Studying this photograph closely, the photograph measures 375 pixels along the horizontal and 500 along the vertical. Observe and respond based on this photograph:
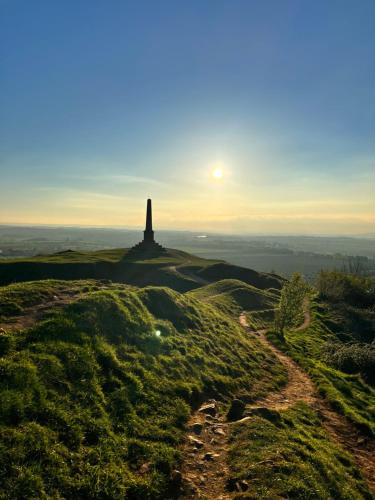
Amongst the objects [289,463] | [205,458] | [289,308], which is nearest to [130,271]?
[289,308]

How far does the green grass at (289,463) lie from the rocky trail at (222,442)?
469 millimetres

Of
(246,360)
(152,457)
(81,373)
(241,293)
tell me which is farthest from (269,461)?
(241,293)

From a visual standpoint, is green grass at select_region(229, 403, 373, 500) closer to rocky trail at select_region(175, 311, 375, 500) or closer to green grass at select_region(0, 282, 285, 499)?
rocky trail at select_region(175, 311, 375, 500)

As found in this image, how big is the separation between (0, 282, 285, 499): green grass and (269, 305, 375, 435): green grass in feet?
12.7

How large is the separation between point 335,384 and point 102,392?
19.4 m

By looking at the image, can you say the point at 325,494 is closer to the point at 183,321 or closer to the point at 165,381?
the point at 165,381

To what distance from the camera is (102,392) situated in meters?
13.6

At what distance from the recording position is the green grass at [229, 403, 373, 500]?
11.0 meters

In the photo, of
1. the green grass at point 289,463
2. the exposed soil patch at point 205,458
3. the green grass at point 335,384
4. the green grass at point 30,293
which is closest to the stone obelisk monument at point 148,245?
the green grass at point 335,384

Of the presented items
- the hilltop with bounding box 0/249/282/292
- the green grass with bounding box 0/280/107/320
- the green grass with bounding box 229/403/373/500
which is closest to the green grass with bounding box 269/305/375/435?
the green grass with bounding box 229/403/373/500

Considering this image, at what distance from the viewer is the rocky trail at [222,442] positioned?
11328 millimetres

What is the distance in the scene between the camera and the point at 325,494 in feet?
36.6

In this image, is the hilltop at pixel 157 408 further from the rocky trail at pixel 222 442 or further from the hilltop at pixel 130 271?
the hilltop at pixel 130 271

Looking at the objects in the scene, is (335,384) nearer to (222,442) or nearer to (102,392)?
(222,442)
